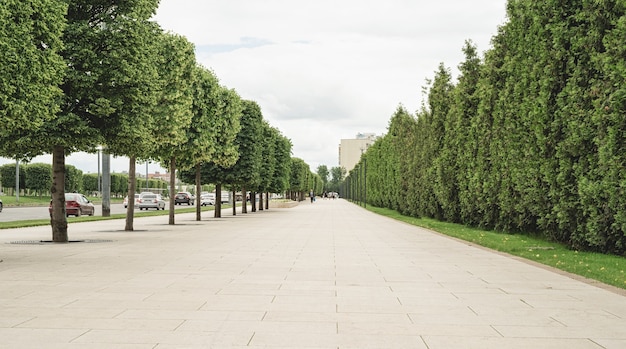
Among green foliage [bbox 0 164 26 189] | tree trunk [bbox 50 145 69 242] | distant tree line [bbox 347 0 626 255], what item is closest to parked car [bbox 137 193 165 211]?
green foliage [bbox 0 164 26 189]

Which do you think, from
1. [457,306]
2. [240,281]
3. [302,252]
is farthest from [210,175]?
[457,306]

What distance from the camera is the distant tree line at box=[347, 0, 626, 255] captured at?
13.2 metres

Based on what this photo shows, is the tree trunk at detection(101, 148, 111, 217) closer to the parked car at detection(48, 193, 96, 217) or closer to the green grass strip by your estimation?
the parked car at detection(48, 193, 96, 217)

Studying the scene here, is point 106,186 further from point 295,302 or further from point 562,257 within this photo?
point 295,302

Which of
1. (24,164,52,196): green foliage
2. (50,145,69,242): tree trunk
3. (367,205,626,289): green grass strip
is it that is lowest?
(367,205,626,289): green grass strip

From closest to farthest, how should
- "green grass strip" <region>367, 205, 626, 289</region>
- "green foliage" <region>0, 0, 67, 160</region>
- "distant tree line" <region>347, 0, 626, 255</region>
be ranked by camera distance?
1. "green grass strip" <region>367, 205, 626, 289</region>
2. "green foliage" <region>0, 0, 67, 160</region>
3. "distant tree line" <region>347, 0, 626, 255</region>

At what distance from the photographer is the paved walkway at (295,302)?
5.89m

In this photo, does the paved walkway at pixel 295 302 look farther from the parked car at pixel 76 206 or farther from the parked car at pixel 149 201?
the parked car at pixel 149 201

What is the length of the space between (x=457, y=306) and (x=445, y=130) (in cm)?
2228

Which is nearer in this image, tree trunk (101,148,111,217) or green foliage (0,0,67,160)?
green foliage (0,0,67,160)

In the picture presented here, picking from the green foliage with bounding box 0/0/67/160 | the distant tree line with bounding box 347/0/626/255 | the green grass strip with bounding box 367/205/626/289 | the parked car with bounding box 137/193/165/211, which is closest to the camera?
the green grass strip with bounding box 367/205/626/289

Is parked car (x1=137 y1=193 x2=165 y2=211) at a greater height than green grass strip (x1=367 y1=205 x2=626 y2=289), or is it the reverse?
parked car (x1=137 y1=193 x2=165 y2=211)

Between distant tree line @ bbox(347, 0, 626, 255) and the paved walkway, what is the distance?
2.83m

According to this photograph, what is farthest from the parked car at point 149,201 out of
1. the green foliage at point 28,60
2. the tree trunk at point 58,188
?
the green foliage at point 28,60
